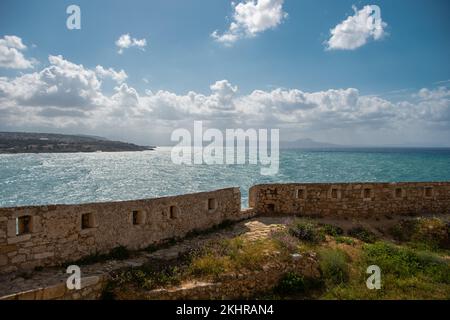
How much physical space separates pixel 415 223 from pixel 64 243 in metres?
15.9

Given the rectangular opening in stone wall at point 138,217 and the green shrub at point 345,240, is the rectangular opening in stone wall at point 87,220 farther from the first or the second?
the green shrub at point 345,240

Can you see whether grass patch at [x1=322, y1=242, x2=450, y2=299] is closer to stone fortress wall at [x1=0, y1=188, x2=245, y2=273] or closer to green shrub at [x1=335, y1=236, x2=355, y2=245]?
green shrub at [x1=335, y1=236, x2=355, y2=245]

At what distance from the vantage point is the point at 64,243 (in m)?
10.3

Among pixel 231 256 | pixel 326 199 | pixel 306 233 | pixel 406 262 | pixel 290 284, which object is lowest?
pixel 290 284

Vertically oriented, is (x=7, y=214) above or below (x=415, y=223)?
above

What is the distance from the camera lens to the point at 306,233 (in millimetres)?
13852

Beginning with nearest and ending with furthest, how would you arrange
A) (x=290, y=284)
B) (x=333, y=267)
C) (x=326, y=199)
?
1. (x=290, y=284)
2. (x=333, y=267)
3. (x=326, y=199)

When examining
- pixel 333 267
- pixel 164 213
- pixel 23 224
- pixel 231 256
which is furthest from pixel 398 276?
pixel 23 224

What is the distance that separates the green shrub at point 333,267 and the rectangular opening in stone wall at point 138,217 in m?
6.74

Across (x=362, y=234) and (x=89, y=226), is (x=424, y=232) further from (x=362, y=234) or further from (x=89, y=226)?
(x=89, y=226)

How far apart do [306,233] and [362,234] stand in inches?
135

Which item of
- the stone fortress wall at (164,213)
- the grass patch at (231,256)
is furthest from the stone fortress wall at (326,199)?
the grass patch at (231,256)
